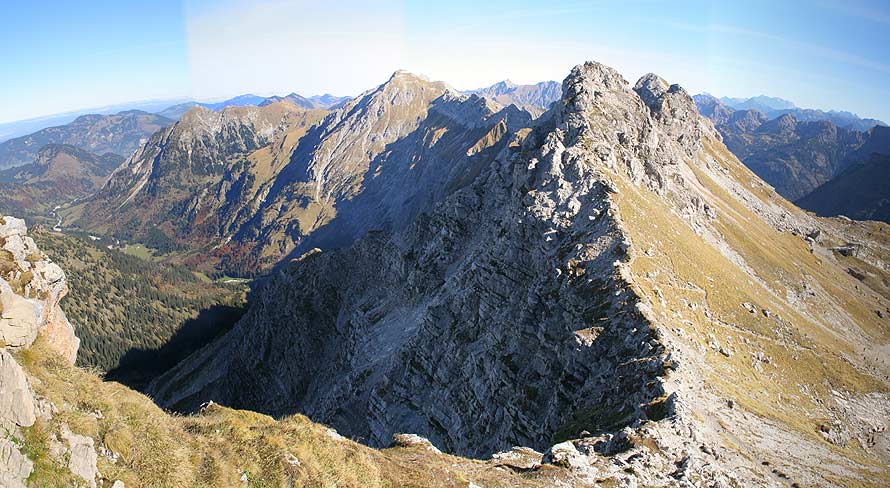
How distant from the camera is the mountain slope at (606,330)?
3731 centimetres

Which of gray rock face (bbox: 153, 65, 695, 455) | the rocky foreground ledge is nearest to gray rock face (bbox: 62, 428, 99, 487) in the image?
the rocky foreground ledge

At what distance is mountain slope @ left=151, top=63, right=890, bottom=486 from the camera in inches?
1469

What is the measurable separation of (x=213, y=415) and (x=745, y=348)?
5762 cm

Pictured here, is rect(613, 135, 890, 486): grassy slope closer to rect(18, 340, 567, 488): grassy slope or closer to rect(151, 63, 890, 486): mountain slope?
rect(151, 63, 890, 486): mountain slope

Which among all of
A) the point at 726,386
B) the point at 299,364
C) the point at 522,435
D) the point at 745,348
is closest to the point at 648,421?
the point at 726,386

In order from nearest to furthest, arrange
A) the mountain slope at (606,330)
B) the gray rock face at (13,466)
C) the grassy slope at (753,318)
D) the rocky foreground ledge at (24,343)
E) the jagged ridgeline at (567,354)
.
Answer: the gray rock face at (13,466) → the rocky foreground ledge at (24,343) → the jagged ridgeline at (567,354) → the mountain slope at (606,330) → the grassy slope at (753,318)

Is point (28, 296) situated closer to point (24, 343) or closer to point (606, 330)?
point (24, 343)

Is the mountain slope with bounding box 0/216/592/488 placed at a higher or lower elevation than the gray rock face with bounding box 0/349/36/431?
lower

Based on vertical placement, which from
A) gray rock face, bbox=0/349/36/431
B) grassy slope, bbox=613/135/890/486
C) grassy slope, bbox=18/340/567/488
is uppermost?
gray rock face, bbox=0/349/36/431

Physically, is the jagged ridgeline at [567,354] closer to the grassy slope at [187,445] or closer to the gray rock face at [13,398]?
the grassy slope at [187,445]

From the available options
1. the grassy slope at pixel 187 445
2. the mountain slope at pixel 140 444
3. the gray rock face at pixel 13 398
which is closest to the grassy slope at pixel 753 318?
the mountain slope at pixel 140 444

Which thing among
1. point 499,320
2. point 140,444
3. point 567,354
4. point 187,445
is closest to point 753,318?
point 567,354

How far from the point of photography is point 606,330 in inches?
1855

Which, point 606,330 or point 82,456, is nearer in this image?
point 82,456
